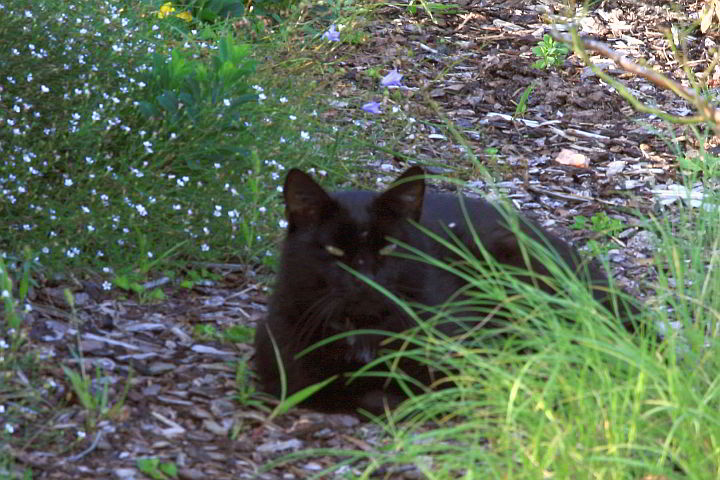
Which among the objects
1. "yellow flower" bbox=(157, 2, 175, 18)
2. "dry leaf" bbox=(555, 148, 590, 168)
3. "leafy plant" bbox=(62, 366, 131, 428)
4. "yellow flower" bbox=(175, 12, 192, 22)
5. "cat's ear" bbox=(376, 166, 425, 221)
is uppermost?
"yellow flower" bbox=(157, 2, 175, 18)

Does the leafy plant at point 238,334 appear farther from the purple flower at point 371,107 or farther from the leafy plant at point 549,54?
the leafy plant at point 549,54

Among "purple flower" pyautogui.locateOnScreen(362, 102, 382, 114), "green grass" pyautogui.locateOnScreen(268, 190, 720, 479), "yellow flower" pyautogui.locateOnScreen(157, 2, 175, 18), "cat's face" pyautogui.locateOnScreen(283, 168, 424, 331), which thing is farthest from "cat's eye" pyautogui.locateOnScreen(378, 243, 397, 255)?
"yellow flower" pyautogui.locateOnScreen(157, 2, 175, 18)

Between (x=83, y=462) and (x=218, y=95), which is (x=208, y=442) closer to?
(x=83, y=462)

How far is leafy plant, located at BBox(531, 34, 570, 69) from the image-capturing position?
273 inches

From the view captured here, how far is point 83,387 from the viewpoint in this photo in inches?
128

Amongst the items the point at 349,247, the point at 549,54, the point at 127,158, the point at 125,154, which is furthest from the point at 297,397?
the point at 549,54

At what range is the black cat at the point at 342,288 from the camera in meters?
3.29

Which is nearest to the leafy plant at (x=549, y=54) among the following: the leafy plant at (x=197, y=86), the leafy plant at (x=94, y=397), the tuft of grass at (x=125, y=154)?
the tuft of grass at (x=125, y=154)

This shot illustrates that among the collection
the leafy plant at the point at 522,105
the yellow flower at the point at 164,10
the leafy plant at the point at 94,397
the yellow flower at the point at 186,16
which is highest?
the yellow flower at the point at 164,10

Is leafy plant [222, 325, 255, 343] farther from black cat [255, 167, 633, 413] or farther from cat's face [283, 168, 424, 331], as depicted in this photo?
cat's face [283, 168, 424, 331]

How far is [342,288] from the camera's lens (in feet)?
10.7

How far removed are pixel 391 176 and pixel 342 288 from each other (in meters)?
2.17

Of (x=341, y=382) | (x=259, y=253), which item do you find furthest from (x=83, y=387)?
(x=259, y=253)

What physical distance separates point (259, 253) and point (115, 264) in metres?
0.62
